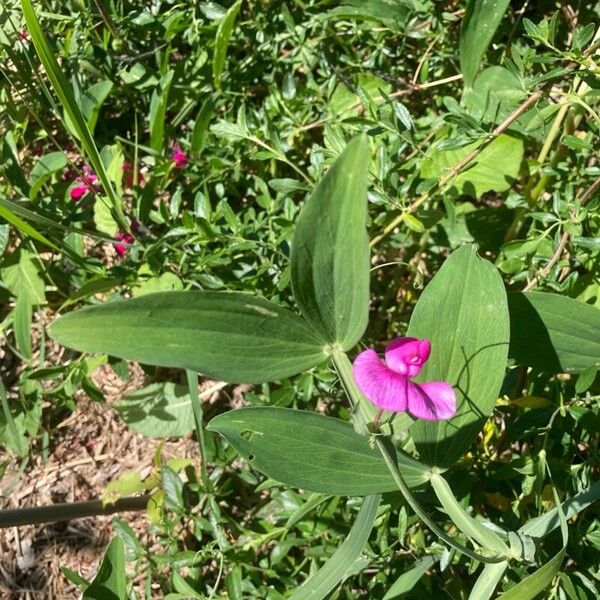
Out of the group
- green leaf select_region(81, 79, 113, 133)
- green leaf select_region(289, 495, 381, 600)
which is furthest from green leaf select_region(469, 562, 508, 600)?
green leaf select_region(81, 79, 113, 133)

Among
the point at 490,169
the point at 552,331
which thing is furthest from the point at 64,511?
the point at 490,169

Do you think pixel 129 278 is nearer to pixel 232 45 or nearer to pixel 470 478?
pixel 232 45

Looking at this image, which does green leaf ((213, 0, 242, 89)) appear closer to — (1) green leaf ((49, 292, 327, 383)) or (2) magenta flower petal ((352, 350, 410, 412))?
(1) green leaf ((49, 292, 327, 383))

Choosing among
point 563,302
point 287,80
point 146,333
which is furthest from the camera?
point 287,80

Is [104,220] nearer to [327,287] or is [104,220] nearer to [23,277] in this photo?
[23,277]

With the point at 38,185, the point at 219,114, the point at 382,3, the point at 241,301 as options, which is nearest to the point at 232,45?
the point at 219,114

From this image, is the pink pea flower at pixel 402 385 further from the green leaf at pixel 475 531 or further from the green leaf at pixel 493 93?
the green leaf at pixel 493 93

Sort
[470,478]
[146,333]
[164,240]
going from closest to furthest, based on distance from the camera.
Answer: [146,333]
[470,478]
[164,240]

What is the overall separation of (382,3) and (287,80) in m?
0.24

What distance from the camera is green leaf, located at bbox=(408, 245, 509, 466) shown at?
3.25 ft

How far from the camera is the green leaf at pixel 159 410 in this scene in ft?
5.33

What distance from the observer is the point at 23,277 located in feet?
5.52

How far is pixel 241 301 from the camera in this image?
0.85m

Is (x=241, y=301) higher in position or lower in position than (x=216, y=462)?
higher
